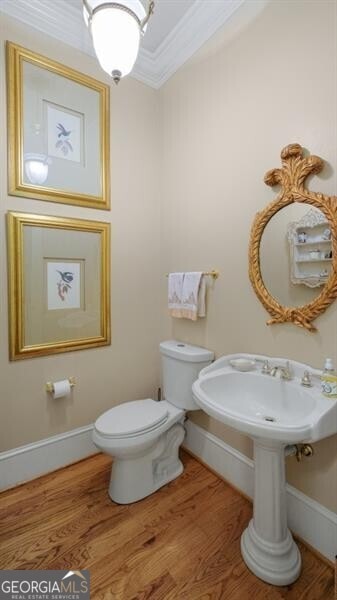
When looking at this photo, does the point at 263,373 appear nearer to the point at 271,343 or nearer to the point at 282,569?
the point at 271,343

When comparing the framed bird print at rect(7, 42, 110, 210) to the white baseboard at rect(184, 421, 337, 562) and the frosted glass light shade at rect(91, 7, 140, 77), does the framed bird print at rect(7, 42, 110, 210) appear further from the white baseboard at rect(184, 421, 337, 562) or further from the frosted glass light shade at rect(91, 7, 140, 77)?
the white baseboard at rect(184, 421, 337, 562)

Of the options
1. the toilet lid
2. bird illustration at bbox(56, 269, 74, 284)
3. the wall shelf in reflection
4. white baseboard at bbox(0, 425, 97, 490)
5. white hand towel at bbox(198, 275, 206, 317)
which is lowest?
white baseboard at bbox(0, 425, 97, 490)

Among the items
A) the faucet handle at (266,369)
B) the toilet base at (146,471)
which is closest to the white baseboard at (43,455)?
the toilet base at (146,471)

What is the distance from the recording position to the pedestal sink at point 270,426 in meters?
1.01

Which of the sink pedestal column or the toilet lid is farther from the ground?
the toilet lid

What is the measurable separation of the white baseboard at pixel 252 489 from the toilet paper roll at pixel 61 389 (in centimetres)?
89

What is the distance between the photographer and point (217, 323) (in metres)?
1.75

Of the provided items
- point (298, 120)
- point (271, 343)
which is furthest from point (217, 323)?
point (298, 120)

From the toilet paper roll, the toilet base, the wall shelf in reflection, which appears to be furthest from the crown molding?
the toilet base

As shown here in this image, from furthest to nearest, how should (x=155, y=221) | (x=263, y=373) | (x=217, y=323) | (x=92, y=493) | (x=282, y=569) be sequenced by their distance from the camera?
1. (x=155, y=221)
2. (x=217, y=323)
3. (x=92, y=493)
4. (x=263, y=373)
5. (x=282, y=569)

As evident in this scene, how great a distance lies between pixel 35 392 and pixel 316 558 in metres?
1.69

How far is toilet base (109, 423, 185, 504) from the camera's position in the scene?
1.55 metres

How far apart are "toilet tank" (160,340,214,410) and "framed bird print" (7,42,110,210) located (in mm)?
1130

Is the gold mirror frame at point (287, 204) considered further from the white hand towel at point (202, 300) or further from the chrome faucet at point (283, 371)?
the white hand towel at point (202, 300)
